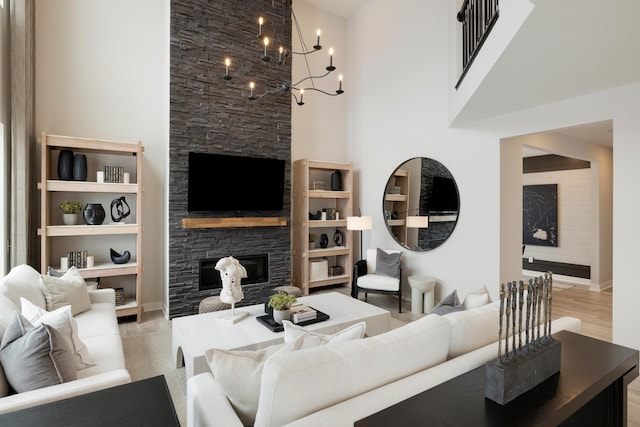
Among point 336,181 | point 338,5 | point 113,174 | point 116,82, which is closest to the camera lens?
point 113,174

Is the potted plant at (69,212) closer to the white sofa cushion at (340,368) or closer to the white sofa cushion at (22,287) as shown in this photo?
the white sofa cushion at (22,287)

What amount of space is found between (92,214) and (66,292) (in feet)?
4.89

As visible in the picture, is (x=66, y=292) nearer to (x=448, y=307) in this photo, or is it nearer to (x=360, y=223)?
(x=448, y=307)

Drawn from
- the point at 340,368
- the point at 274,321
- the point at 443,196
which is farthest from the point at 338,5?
the point at 340,368

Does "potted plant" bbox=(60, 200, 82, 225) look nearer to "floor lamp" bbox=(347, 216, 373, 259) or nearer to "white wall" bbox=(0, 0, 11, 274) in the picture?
"white wall" bbox=(0, 0, 11, 274)

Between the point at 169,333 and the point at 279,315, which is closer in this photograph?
the point at 279,315

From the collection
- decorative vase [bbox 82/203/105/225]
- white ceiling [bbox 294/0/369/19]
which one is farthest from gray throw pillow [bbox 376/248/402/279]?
white ceiling [bbox 294/0/369/19]

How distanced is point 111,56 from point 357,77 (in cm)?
381

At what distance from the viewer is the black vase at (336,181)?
5887mm

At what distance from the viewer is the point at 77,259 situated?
4.01 metres

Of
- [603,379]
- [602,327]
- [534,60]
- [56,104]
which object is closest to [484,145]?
[534,60]

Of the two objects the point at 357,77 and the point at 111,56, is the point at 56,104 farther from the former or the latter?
the point at 357,77

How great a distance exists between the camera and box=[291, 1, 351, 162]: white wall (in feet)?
19.5

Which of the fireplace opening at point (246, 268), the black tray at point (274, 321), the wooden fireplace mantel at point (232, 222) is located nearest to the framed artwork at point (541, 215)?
the wooden fireplace mantel at point (232, 222)
